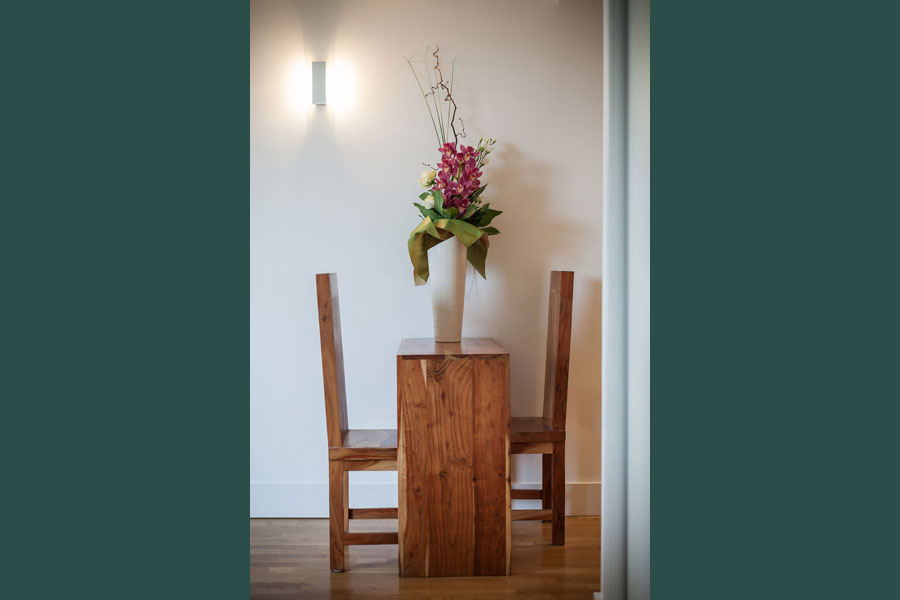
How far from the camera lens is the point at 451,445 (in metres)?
2.37

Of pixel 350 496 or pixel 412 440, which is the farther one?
pixel 350 496

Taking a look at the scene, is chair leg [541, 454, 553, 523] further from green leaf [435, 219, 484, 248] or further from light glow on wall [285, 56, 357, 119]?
light glow on wall [285, 56, 357, 119]

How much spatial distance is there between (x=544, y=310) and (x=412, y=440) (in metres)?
0.97

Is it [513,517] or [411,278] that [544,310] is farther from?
[513,517]

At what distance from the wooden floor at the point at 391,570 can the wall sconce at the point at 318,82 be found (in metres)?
1.92

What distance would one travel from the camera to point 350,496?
2986 millimetres

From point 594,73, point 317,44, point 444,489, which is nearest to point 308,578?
point 444,489

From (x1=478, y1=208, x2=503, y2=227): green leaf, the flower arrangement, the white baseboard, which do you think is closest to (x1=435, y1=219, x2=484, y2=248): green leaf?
the flower arrangement

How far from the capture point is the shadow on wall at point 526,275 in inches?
117

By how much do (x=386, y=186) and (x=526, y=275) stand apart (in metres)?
0.76

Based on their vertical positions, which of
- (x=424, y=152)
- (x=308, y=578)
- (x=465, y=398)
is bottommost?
(x=308, y=578)

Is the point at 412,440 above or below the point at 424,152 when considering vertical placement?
below
